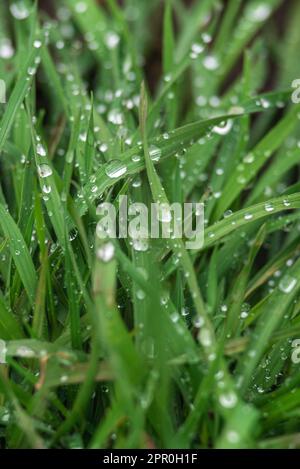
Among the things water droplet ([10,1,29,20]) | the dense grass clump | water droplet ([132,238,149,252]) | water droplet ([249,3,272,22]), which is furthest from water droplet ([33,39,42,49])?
water droplet ([249,3,272,22])

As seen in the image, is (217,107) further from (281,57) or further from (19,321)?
(19,321)

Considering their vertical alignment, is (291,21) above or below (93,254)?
above

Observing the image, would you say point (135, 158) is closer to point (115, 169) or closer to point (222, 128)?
point (115, 169)

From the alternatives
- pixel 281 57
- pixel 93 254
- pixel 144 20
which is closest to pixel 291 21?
pixel 281 57

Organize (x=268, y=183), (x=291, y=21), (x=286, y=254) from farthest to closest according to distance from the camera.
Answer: (x=291, y=21) → (x=268, y=183) → (x=286, y=254)

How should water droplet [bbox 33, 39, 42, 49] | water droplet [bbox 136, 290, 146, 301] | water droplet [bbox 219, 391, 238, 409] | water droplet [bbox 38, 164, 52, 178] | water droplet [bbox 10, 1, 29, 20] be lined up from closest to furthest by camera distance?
water droplet [bbox 219, 391, 238, 409]
water droplet [bbox 136, 290, 146, 301]
water droplet [bbox 38, 164, 52, 178]
water droplet [bbox 33, 39, 42, 49]
water droplet [bbox 10, 1, 29, 20]

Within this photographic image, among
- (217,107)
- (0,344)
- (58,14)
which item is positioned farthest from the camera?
(58,14)

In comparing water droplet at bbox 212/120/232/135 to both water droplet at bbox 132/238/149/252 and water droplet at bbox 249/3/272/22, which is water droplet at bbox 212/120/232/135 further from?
water droplet at bbox 249/3/272/22

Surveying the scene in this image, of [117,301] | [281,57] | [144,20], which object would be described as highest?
[144,20]
